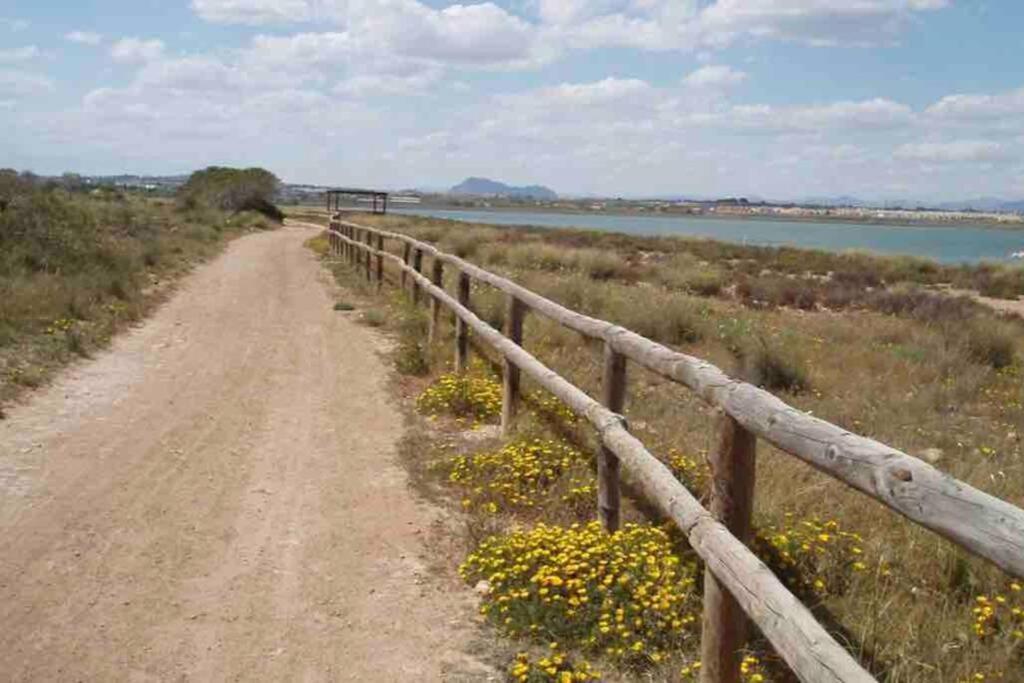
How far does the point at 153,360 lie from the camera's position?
34.4 ft

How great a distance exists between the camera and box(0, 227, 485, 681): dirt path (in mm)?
4188

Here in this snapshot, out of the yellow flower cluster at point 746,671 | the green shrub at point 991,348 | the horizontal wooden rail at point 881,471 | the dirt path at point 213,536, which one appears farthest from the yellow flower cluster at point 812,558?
the green shrub at point 991,348

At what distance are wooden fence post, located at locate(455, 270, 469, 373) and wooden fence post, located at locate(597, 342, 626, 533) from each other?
4302mm

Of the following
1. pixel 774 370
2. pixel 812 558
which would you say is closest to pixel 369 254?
pixel 774 370

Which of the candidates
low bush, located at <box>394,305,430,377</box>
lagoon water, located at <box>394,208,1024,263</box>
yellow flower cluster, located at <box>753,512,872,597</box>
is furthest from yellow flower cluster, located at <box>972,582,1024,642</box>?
lagoon water, located at <box>394,208,1024,263</box>

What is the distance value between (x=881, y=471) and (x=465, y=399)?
19.3 feet

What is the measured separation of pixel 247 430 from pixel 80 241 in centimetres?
1171

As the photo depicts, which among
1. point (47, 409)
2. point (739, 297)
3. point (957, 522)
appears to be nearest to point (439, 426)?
point (47, 409)

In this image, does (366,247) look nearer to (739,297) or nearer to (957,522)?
(739,297)

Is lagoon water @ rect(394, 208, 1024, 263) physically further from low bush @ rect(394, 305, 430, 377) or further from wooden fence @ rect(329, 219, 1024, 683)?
wooden fence @ rect(329, 219, 1024, 683)

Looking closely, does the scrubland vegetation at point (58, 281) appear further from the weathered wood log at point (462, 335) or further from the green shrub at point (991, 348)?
the green shrub at point (991, 348)

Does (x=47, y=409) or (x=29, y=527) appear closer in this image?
(x=29, y=527)

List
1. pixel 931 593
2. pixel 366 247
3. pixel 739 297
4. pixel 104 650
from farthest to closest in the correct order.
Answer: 1. pixel 739 297
2. pixel 366 247
3. pixel 931 593
4. pixel 104 650

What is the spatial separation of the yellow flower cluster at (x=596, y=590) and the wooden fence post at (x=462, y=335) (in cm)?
475
